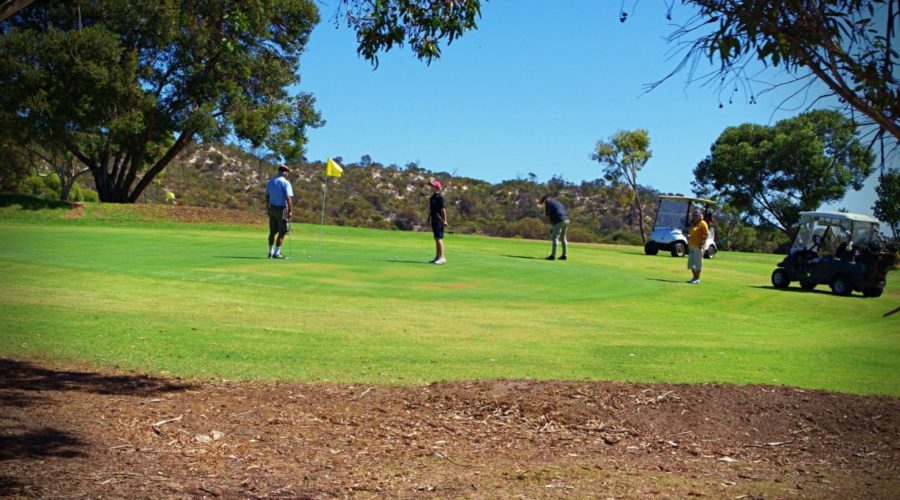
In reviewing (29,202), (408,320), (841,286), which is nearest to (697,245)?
(841,286)

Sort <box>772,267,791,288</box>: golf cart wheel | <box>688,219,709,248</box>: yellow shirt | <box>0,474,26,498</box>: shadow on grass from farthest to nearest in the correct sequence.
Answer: <box>772,267,791,288</box>: golf cart wheel
<box>688,219,709,248</box>: yellow shirt
<box>0,474,26,498</box>: shadow on grass

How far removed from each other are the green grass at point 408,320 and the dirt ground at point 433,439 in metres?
1.07

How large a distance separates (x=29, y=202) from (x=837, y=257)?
30338 mm

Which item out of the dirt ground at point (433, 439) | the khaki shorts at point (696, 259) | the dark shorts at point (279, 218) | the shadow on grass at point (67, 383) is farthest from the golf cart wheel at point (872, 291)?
the shadow on grass at point (67, 383)

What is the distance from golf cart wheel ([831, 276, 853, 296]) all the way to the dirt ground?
611 inches

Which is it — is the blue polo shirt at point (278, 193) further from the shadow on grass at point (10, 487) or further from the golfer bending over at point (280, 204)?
the shadow on grass at point (10, 487)

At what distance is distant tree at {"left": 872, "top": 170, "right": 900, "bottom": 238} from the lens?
19.8ft

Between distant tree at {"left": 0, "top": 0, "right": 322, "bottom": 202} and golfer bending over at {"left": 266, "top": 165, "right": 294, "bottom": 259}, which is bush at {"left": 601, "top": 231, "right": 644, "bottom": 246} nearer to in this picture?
distant tree at {"left": 0, "top": 0, "right": 322, "bottom": 202}

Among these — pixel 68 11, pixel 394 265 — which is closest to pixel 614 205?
pixel 68 11

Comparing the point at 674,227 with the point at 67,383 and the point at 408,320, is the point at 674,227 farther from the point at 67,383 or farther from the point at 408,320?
the point at 67,383

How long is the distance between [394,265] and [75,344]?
A: 11.5 metres

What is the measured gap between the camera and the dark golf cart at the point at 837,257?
2331 cm

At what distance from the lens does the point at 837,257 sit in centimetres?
2394

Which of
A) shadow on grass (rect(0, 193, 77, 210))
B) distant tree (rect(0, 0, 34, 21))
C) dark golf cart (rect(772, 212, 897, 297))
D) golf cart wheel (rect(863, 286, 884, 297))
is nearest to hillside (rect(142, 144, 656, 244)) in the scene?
shadow on grass (rect(0, 193, 77, 210))
